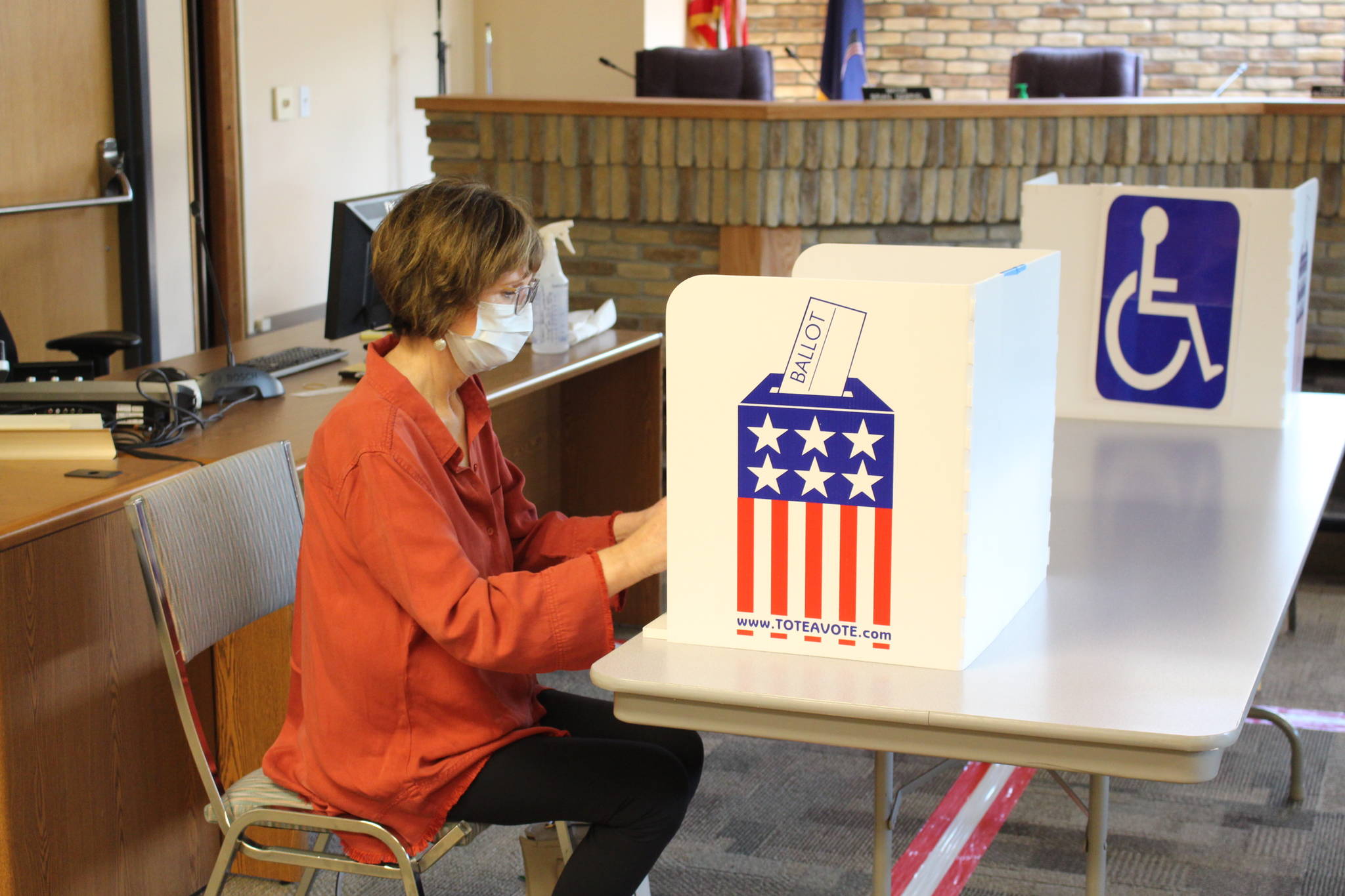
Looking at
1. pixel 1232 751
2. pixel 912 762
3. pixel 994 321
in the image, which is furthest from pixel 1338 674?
pixel 994 321

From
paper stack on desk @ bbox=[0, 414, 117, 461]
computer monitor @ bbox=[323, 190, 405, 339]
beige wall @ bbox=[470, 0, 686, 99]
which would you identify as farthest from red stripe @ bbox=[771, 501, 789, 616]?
beige wall @ bbox=[470, 0, 686, 99]

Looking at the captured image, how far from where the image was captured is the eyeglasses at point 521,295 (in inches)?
59.0

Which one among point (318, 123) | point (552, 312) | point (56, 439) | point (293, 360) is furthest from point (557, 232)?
point (318, 123)

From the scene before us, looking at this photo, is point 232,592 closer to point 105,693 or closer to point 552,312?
point 105,693

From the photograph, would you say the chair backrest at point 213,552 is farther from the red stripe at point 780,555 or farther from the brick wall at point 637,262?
the brick wall at point 637,262

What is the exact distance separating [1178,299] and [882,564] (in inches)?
51.8

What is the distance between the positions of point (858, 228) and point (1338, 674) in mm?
1856

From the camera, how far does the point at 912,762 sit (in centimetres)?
264

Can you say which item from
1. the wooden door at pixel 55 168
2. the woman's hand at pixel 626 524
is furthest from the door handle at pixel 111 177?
the woman's hand at pixel 626 524

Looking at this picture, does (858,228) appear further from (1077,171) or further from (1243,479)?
(1243,479)

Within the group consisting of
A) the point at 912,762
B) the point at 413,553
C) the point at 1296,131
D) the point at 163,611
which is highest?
the point at 1296,131

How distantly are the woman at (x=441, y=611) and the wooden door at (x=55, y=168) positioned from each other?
116 inches

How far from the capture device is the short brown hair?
1.46 metres

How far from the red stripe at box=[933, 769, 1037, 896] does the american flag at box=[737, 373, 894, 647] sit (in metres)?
1.01
